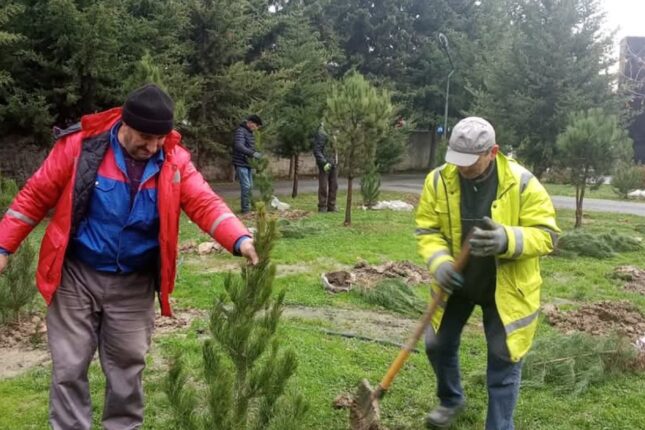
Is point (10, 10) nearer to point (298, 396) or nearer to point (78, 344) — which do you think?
point (78, 344)

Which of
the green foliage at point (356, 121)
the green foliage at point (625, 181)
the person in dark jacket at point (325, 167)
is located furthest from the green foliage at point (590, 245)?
the green foliage at point (625, 181)

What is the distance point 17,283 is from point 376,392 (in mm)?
3111

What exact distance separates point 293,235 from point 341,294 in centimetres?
366

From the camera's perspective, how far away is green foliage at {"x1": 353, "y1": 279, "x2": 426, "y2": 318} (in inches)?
253

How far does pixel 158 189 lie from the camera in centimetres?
296

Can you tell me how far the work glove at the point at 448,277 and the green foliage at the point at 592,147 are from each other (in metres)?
9.76

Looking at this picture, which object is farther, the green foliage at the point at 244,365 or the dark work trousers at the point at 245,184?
the dark work trousers at the point at 245,184

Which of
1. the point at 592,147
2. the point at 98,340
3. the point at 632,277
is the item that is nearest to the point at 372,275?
the point at 632,277

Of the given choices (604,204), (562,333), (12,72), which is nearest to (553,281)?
(562,333)

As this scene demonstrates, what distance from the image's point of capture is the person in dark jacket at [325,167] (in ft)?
42.6

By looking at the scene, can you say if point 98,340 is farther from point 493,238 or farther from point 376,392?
point 493,238

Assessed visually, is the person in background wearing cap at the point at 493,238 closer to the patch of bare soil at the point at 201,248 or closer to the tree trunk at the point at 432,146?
the patch of bare soil at the point at 201,248

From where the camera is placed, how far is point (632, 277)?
8.41 m

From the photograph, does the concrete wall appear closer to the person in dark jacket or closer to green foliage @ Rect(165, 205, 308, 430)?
the person in dark jacket
